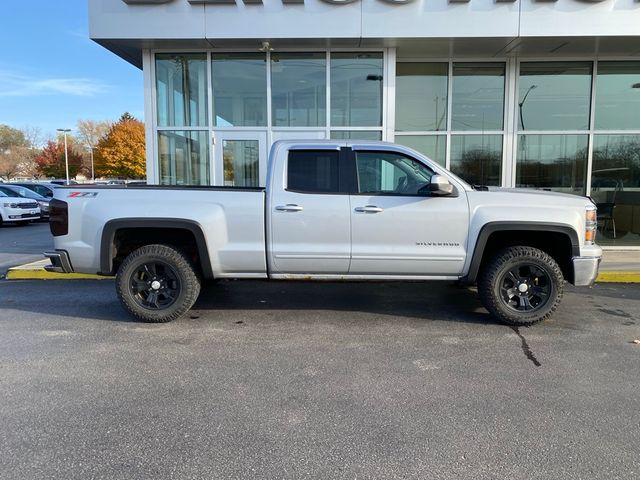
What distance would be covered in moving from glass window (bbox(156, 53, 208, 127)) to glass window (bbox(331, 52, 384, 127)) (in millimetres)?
2864

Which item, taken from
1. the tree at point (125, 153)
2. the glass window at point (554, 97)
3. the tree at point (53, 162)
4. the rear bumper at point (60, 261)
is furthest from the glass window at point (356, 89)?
the tree at point (53, 162)

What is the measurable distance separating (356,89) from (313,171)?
18.5ft

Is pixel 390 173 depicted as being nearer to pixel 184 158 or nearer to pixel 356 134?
pixel 356 134

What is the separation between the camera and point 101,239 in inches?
211

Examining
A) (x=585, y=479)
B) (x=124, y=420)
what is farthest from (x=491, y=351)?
(x=124, y=420)

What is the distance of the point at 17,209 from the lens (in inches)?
704

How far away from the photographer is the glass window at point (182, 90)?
1048 centimetres

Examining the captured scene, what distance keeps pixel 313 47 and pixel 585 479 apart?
30.6 ft

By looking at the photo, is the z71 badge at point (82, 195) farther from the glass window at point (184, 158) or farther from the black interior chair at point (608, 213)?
the black interior chair at point (608, 213)

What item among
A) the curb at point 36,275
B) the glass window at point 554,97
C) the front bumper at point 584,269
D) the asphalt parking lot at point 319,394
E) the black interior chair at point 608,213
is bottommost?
the asphalt parking lot at point 319,394

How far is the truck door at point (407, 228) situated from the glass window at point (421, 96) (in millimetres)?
5911

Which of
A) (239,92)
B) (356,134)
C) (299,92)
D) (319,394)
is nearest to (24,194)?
(239,92)

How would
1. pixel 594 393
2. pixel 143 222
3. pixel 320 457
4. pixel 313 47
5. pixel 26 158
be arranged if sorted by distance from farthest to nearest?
1. pixel 26 158
2. pixel 313 47
3. pixel 143 222
4. pixel 594 393
5. pixel 320 457

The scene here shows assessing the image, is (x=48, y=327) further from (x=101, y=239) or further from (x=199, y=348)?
(x=199, y=348)
